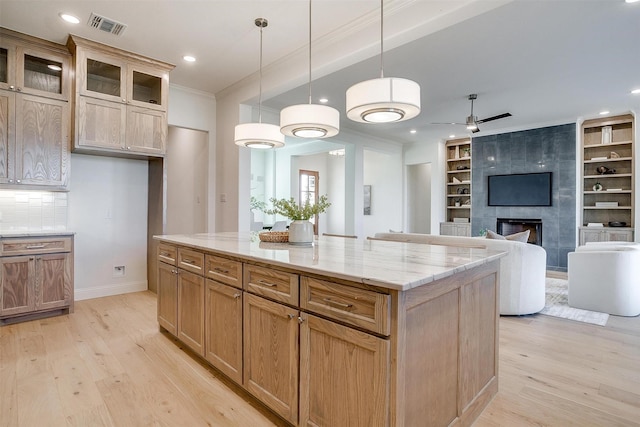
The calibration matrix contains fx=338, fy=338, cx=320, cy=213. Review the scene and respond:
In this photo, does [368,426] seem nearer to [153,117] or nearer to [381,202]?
[153,117]

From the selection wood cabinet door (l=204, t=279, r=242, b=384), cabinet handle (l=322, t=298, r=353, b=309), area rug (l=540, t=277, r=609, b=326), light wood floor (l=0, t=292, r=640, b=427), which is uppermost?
cabinet handle (l=322, t=298, r=353, b=309)

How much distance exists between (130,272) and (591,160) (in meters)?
7.88

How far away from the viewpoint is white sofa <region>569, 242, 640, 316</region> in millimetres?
3486

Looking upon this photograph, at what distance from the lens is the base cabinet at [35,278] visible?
3141 millimetres

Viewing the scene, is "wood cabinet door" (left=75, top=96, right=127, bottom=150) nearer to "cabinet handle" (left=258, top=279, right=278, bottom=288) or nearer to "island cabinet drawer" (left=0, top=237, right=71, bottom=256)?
"island cabinet drawer" (left=0, top=237, right=71, bottom=256)

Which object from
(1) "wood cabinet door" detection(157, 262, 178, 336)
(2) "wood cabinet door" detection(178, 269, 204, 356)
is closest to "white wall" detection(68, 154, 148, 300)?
(1) "wood cabinet door" detection(157, 262, 178, 336)

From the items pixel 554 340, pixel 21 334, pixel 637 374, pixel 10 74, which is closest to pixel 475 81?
pixel 554 340

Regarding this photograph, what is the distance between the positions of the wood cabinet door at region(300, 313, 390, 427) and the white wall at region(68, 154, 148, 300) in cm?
377

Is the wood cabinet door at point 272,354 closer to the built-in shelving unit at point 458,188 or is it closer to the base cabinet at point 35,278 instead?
the base cabinet at point 35,278

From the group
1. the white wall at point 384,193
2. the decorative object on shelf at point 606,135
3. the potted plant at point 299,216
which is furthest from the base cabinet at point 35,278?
the decorative object on shelf at point 606,135

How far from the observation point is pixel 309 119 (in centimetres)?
221

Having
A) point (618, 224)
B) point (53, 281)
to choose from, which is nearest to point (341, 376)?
point (53, 281)

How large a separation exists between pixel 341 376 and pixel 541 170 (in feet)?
22.8

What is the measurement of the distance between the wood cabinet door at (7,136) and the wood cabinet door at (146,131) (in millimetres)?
977
